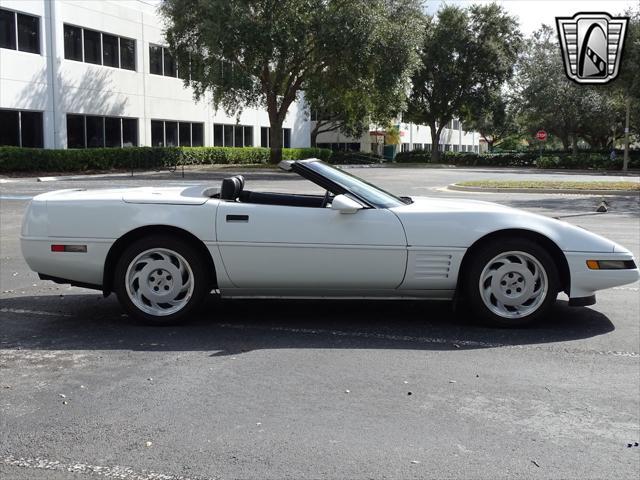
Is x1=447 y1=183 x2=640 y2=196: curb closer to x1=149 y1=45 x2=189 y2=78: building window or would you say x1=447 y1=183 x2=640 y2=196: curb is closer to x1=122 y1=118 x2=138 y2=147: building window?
x1=122 y1=118 x2=138 y2=147: building window

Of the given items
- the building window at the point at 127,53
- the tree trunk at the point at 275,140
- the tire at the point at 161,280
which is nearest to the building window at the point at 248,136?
the tree trunk at the point at 275,140

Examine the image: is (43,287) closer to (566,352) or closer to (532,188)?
(566,352)

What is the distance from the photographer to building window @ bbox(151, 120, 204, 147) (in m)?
39.5

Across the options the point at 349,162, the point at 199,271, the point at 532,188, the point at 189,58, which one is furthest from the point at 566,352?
the point at 349,162

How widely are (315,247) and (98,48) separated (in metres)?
32.4

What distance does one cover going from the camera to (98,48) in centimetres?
3478

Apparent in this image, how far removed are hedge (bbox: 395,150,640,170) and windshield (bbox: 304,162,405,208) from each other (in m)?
45.9

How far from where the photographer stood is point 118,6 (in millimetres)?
35906

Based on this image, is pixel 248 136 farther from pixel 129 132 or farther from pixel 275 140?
pixel 129 132

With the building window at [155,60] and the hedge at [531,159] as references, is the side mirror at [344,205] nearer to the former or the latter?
the building window at [155,60]

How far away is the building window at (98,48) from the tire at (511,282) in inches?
1212

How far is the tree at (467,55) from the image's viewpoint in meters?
57.9

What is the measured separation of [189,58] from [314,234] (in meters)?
32.2

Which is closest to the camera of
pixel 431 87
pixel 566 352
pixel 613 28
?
pixel 566 352
